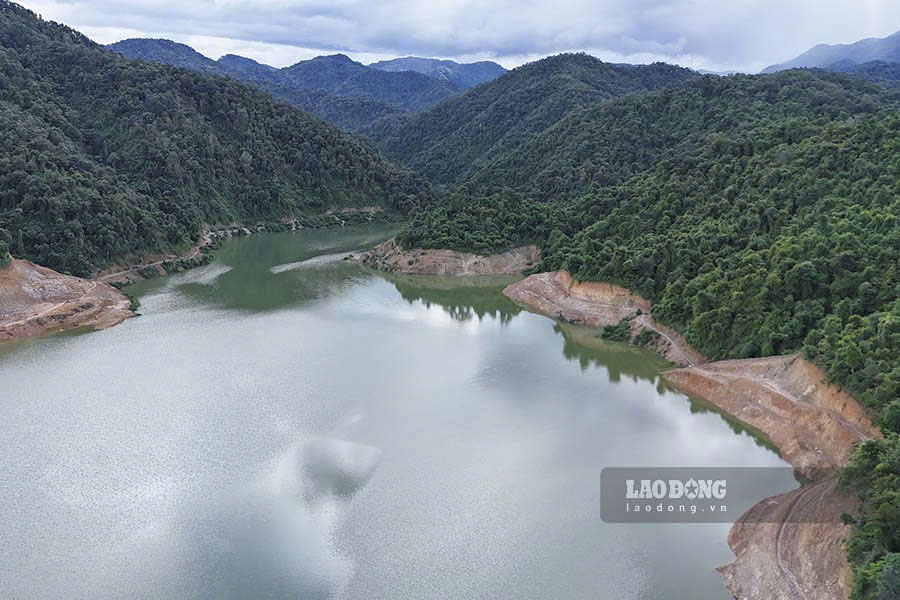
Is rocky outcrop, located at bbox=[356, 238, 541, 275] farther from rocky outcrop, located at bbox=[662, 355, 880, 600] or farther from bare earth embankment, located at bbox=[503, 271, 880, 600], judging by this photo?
rocky outcrop, located at bbox=[662, 355, 880, 600]

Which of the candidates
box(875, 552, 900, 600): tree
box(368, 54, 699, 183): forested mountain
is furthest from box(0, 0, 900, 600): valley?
box(368, 54, 699, 183): forested mountain

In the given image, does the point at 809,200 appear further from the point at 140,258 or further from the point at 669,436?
the point at 140,258

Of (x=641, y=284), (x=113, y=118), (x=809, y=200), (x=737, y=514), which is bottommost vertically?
(x=737, y=514)

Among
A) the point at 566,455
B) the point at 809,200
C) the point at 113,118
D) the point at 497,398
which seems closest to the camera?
the point at 566,455

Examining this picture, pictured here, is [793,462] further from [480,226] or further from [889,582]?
[480,226]

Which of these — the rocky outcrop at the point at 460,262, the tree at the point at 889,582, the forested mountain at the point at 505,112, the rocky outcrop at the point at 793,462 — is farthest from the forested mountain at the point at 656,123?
the tree at the point at 889,582

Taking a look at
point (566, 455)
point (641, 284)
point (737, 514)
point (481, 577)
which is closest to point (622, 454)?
point (566, 455)

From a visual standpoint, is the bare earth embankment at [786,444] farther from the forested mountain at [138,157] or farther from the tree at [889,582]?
the forested mountain at [138,157]
